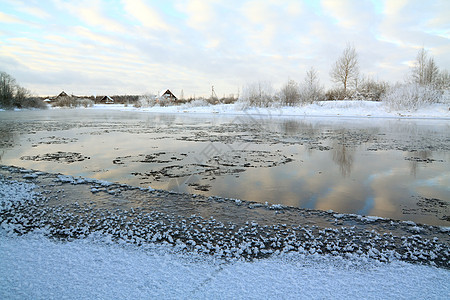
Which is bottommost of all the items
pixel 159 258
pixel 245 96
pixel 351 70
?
pixel 159 258

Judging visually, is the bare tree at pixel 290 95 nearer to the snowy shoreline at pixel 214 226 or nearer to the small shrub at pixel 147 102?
the small shrub at pixel 147 102

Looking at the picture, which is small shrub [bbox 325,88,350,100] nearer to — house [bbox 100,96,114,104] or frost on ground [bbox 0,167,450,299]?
frost on ground [bbox 0,167,450,299]

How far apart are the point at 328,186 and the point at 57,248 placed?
16.1 ft

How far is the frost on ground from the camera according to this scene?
2547 millimetres

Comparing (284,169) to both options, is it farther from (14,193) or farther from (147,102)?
(147,102)

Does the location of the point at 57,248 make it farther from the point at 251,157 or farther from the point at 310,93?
the point at 310,93

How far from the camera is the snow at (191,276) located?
8.10ft

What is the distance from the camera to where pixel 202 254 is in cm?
320

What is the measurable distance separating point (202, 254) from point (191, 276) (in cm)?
46

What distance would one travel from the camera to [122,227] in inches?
155

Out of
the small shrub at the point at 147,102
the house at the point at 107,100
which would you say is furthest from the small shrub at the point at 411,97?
the house at the point at 107,100

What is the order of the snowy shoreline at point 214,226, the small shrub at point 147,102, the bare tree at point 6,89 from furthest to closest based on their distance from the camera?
the small shrub at point 147,102, the bare tree at point 6,89, the snowy shoreline at point 214,226

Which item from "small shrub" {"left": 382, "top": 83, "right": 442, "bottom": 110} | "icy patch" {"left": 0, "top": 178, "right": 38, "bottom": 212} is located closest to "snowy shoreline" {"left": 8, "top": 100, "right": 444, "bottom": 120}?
"small shrub" {"left": 382, "top": 83, "right": 442, "bottom": 110}

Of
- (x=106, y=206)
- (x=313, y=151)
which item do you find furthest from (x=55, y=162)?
(x=313, y=151)
